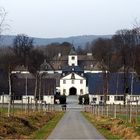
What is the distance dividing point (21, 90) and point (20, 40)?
50619 mm

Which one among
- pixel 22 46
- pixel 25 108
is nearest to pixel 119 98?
pixel 22 46

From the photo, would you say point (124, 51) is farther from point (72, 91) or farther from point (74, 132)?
point (74, 132)

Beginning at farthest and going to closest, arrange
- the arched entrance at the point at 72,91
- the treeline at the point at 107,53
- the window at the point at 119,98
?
the arched entrance at the point at 72,91, the window at the point at 119,98, the treeline at the point at 107,53

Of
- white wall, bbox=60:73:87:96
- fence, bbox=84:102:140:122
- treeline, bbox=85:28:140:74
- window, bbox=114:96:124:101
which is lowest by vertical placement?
fence, bbox=84:102:140:122

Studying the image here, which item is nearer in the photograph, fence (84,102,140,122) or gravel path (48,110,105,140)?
gravel path (48,110,105,140)

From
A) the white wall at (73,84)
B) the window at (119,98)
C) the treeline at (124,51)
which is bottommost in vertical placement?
the window at (119,98)

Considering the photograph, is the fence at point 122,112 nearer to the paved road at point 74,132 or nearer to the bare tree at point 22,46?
the paved road at point 74,132

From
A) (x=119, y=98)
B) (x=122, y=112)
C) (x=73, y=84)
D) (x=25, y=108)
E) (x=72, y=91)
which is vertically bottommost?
(x=122, y=112)

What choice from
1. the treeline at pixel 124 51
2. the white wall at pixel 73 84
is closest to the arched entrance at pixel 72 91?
the white wall at pixel 73 84

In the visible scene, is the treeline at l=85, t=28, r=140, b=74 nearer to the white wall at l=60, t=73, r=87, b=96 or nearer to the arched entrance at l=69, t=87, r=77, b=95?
the white wall at l=60, t=73, r=87, b=96

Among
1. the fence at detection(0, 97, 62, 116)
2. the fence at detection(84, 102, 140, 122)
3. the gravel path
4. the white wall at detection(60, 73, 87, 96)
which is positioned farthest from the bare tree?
the gravel path

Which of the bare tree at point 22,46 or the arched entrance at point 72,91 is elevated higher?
the bare tree at point 22,46

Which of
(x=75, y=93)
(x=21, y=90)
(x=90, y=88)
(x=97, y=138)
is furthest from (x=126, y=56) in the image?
(x=97, y=138)

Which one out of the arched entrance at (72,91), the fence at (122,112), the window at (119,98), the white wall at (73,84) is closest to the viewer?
the fence at (122,112)
